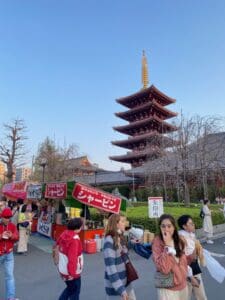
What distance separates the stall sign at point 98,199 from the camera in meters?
8.35

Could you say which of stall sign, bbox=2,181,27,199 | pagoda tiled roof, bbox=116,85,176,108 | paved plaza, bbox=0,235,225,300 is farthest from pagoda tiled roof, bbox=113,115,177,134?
paved plaza, bbox=0,235,225,300

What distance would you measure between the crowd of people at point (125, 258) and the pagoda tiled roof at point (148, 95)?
126ft

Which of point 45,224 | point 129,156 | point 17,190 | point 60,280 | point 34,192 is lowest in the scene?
point 60,280

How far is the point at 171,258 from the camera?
2447mm

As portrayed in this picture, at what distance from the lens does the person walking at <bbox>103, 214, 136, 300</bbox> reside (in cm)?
280

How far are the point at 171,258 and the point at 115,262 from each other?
0.72 metres

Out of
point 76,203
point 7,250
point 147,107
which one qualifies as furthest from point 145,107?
point 7,250

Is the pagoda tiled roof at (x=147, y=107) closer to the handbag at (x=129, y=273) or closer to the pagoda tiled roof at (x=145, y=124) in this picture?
the pagoda tiled roof at (x=145, y=124)

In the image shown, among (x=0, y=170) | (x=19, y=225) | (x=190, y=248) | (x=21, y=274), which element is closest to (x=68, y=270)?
(x=190, y=248)

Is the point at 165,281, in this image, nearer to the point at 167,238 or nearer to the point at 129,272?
the point at 167,238

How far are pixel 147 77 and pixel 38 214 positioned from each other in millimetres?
41003

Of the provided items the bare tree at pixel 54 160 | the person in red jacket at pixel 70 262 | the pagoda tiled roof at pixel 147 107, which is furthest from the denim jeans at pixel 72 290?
the pagoda tiled roof at pixel 147 107

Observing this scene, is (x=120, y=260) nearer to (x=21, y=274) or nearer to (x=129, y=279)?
(x=129, y=279)

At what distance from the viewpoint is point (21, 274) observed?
6297 mm
